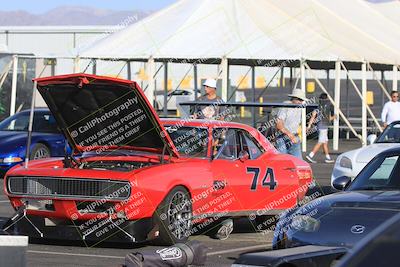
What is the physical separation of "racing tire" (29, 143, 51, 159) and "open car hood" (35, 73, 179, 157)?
6.81 metres

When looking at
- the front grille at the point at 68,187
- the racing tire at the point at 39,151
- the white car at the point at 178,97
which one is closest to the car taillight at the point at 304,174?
the front grille at the point at 68,187

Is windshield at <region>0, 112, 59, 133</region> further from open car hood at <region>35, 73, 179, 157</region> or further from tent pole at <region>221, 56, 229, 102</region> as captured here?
open car hood at <region>35, 73, 179, 157</region>

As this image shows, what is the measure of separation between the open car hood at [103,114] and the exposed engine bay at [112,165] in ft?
0.93

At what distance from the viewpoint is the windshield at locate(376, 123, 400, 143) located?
14.9 m

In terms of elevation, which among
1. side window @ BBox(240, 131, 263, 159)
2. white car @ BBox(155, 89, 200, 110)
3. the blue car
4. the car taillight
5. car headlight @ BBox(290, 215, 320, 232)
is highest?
side window @ BBox(240, 131, 263, 159)

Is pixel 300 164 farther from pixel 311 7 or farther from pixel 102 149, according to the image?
pixel 311 7

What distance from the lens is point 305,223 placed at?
755 cm

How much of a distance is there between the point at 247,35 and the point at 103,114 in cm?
1609

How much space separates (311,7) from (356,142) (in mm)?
7295

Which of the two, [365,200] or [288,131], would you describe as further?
[288,131]

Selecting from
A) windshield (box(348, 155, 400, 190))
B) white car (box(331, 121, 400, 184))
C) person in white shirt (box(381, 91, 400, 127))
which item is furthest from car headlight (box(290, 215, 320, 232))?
person in white shirt (box(381, 91, 400, 127))

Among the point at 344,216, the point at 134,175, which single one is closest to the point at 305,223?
the point at 344,216

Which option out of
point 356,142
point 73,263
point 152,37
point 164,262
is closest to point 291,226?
point 164,262

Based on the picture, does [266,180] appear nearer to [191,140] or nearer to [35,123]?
[191,140]
